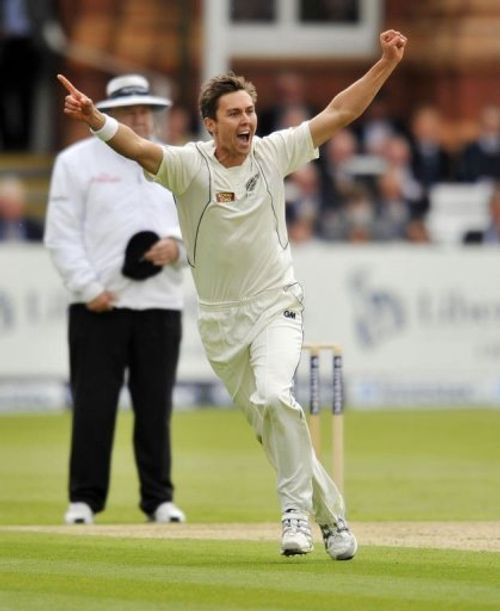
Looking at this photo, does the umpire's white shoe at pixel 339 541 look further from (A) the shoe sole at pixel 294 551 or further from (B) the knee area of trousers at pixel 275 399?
(B) the knee area of trousers at pixel 275 399

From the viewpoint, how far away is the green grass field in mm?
8414

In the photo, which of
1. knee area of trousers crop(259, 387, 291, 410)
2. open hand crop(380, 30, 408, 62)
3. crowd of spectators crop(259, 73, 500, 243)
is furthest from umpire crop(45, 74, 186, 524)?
crowd of spectators crop(259, 73, 500, 243)

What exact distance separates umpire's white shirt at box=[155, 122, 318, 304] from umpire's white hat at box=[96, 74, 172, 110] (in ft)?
8.01

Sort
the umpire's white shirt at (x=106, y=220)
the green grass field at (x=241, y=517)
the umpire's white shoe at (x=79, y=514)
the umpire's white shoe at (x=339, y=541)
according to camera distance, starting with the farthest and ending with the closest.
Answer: the umpire's white shirt at (x=106, y=220) → the umpire's white shoe at (x=79, y=514) → the umpire's white shoe at (x=339, y=541) → the green grass field at (x=241, y=517)

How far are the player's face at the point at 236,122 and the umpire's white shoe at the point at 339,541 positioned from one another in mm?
1669

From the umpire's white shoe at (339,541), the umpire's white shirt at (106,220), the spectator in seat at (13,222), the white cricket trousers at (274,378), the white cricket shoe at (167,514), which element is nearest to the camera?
the white cricket trousers at (274,378)

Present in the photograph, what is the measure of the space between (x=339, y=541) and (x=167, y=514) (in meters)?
2.68

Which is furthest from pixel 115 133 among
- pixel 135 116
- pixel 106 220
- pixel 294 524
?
pixel 106 220

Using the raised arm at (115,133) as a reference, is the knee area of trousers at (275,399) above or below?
below

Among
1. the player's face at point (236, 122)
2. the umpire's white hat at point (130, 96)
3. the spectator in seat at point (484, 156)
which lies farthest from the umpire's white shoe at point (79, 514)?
the spectator in seat at point (484, 156)

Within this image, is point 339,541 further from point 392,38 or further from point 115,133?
point 392,38

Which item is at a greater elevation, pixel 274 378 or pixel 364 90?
pixel 364 90

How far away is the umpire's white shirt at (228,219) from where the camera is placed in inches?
385

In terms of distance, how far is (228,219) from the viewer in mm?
9789
